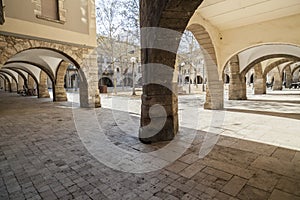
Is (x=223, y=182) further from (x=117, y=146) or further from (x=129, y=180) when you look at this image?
(x=117, y=146)

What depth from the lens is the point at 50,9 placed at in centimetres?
644

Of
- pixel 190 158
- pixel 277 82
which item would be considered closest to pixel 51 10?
pixel 190 158

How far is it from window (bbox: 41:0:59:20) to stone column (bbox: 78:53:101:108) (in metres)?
2.02

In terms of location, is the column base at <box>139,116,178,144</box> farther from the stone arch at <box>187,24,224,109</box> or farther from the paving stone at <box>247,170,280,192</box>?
the stone arch at <box>187,24,224,109</box>

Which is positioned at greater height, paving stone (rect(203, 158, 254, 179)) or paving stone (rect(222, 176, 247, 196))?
paving stone (rect(203, 158, 254, 179))

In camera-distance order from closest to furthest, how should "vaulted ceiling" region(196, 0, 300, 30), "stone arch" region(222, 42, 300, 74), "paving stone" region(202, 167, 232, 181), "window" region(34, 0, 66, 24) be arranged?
"paving stone" region(202, 167, 232, 181)
"vaulted ceiling" region(196, 0, 300, 30)
"window" region(34, 0, 66, 24)
"stone arch" region(222, 42, 300, 74)

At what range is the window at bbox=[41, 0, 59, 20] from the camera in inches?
248

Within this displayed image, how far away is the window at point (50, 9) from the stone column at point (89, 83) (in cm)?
A: 202

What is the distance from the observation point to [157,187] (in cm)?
179

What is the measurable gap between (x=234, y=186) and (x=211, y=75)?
5336 millimetres

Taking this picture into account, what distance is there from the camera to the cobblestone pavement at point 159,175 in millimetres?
1683

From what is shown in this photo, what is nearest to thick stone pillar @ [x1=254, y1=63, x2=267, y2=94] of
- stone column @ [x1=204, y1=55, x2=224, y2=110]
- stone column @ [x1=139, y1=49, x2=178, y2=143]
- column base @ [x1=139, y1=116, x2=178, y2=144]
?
stone column @ [x1=204, y1=55, x2=224, y2=110]

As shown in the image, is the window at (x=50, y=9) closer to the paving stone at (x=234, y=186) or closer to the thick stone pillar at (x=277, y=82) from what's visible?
the paving stone at (x=234, y=186)

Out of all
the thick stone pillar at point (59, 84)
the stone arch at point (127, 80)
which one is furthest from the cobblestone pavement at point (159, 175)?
the stone arch at point (127, 80)
